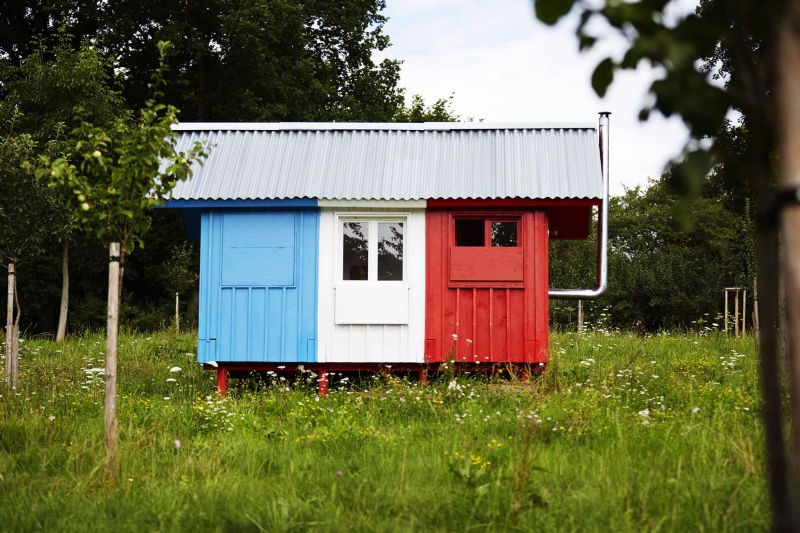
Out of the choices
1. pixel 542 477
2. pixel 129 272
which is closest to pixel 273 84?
pixel 129 272

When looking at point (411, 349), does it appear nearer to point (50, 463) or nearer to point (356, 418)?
point (356, 418)

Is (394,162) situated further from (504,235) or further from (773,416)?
(773,416)

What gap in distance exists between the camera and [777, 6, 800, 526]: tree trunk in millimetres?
1634

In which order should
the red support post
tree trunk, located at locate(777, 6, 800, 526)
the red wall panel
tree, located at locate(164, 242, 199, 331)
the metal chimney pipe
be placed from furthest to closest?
tree, located at locate(164, 242, 199, 331) → the metal chimney pipe → the red support post → the red wall panel → tree trunk, located at locate(777, 6, 800, 526)

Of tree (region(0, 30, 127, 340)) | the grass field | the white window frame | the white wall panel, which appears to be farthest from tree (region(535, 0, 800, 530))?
tree (region(0, 30, 127, 340))

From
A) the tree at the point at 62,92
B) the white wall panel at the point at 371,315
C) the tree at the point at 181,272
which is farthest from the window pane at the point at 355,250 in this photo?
the tree at the point at 181,272

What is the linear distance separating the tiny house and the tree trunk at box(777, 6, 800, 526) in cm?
833

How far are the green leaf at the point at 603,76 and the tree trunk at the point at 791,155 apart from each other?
16.2 inches

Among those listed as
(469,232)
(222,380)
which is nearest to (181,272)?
(222,380)

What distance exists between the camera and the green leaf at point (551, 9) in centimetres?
177

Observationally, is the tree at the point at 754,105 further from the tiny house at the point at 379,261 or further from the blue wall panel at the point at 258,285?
the blue wall panel at the point at 258,285

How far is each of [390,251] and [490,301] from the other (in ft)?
4.91

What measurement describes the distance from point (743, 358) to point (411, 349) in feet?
17.8

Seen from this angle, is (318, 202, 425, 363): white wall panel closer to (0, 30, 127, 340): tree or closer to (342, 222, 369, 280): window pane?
(342, 222, 369, 280): window pane
